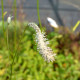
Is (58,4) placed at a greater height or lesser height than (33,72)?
greater

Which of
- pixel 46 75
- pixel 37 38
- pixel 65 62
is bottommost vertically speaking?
pixel 37 38

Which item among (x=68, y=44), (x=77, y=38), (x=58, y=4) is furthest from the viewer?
(x=58, y=4)

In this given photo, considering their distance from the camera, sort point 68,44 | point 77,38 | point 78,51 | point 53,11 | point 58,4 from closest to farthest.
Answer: point 78,51 < point 68,44 < point 77,38 < point 53,11 < point 58,4

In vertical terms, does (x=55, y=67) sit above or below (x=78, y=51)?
below

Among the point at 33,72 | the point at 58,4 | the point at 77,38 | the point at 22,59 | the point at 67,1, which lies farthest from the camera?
the point at 67,1

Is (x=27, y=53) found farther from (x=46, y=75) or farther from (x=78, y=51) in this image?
(x=78, y=51)

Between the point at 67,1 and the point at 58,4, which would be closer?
the point at 58,4

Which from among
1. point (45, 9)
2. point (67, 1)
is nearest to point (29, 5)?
point (45, 9)

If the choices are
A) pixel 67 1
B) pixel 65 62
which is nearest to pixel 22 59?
pixel 65 62

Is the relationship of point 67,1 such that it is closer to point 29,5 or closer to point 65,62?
point 29,5
